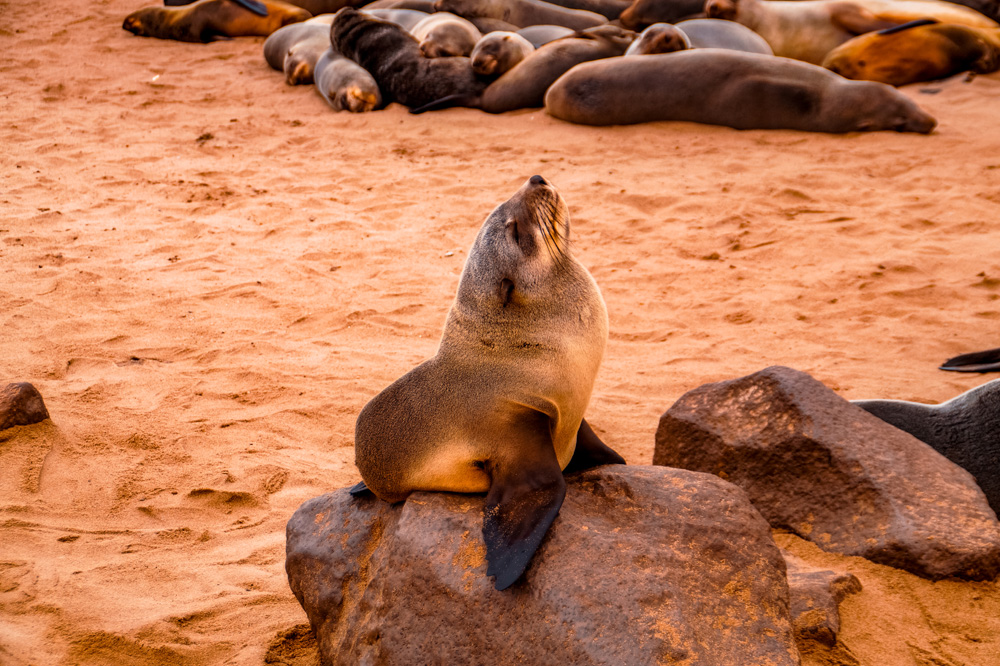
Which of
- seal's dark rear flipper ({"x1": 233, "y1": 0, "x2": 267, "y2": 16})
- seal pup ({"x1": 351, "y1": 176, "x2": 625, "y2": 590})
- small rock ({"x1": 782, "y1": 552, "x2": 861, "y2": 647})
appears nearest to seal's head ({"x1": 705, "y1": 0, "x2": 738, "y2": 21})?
seal's dark rear flipper ({"x1": 233, "y1": 0, "x2": 267, "y2": 16})

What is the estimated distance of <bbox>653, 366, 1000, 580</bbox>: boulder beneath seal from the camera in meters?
2.72

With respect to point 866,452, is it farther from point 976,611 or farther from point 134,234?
point 134,234

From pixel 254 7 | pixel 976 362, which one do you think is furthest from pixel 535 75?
pixel 976 362

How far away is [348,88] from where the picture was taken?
973 cm

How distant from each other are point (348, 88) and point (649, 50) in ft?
10.9

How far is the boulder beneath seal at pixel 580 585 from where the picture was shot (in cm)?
205

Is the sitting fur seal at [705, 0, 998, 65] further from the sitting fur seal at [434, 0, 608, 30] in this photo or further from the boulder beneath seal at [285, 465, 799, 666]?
the boulder beneath seal at [285, 465, 799, 666]

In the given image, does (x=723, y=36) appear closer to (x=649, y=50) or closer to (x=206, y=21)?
(x=649, y=50)

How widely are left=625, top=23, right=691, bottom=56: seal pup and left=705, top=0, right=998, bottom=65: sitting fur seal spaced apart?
5.75ft

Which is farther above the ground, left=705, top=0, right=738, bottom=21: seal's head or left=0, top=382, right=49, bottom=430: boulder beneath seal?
left=705, top=0, right=738, bottom=21: seal's head

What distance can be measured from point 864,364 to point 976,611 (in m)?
2.03

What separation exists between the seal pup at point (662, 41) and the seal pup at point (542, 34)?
1.51 metres

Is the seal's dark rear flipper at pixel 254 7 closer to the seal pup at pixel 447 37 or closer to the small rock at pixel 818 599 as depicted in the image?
the seal pup at pixel 447 37

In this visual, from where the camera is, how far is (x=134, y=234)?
21.1ft
